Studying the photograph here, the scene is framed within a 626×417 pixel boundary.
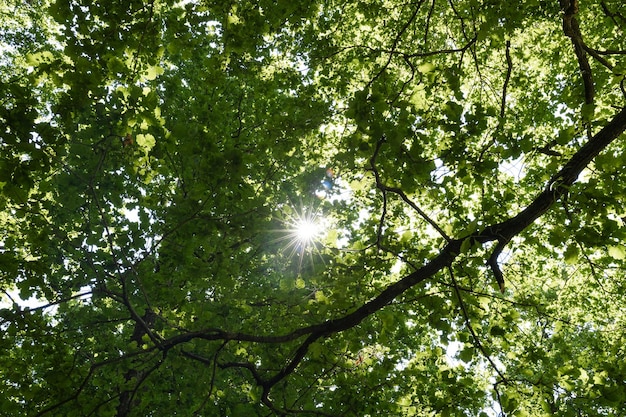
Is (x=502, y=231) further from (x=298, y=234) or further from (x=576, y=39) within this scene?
(x=576, y=39)

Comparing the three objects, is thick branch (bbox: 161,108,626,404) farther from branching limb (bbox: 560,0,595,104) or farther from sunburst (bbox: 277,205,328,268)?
branching limb (bbox: 560,0,595,104)

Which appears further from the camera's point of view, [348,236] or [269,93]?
[348,236]

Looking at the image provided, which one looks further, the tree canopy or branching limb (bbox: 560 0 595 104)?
branching limb (bbox: 560 0 595 104)

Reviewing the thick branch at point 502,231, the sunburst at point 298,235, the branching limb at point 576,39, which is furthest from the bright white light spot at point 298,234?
the branching limb at point 576,39

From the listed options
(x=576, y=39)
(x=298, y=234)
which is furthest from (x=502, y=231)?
(x=576, y=39)

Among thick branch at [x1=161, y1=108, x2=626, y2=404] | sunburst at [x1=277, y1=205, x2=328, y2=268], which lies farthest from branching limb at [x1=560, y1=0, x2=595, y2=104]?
sunburst at [x1=277, y1=205, x2=328, y2=268]

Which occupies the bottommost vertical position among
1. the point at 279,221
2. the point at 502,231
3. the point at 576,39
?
the point at 502,231

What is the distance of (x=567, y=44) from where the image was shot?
8016mm

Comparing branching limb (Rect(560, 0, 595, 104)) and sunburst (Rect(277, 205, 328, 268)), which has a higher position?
branching limb (Rect(560, 0, 595, 104))

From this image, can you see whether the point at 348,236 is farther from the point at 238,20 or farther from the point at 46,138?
the point at 46,138

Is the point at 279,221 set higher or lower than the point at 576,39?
lower

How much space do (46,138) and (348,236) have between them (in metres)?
6.66

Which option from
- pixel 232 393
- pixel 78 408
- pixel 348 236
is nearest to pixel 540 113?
pixel 348 236

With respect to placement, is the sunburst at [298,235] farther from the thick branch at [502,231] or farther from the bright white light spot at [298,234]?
the thick branch at [502,231]
